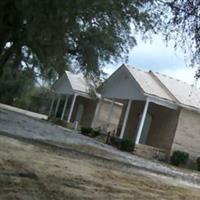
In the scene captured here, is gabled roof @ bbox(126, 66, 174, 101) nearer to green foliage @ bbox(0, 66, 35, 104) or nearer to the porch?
the porch

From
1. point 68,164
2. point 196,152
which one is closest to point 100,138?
point 196,152

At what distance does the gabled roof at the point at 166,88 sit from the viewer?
97.7 ft

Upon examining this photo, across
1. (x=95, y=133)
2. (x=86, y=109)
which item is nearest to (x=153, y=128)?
(x=95, y=133)

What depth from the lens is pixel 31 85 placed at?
207ft

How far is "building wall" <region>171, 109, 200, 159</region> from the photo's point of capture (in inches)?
1165

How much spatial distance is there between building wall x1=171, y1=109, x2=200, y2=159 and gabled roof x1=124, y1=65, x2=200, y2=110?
0.68m

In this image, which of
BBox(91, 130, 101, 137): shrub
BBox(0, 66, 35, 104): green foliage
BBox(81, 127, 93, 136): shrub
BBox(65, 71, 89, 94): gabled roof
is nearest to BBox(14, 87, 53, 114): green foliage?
BBox(0, 66, 35, 104): green foliage

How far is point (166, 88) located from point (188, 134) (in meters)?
3.29

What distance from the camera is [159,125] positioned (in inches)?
1261

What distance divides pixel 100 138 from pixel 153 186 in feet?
69.8

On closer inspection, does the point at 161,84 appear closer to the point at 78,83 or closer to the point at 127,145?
the point at 127,145

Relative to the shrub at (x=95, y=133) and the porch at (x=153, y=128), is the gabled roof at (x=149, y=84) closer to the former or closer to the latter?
the porch at (x=153, y=128)

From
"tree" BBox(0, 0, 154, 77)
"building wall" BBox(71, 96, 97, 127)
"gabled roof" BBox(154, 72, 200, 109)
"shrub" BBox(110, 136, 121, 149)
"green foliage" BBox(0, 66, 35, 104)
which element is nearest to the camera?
"tree" BBox(0, 0, 154, 77)

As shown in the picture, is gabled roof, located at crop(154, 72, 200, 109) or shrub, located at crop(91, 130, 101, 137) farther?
shrub, located at crop(91, 130, 101, 137)
